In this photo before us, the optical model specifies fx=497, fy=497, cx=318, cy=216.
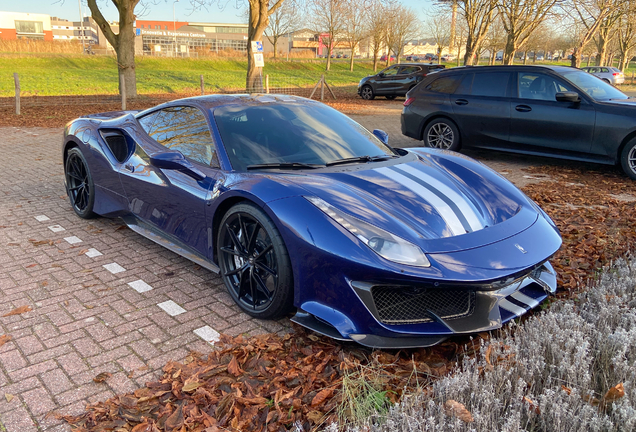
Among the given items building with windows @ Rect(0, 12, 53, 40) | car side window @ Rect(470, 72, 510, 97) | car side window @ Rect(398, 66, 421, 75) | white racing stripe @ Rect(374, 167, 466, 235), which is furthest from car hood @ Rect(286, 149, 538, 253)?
building with windows @ Rect(0, 12, 53, 40)

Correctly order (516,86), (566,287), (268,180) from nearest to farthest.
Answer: (268,180), (566,287), (516,86)

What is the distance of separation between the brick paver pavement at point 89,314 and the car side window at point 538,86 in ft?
20.5

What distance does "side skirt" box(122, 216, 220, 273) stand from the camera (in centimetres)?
363

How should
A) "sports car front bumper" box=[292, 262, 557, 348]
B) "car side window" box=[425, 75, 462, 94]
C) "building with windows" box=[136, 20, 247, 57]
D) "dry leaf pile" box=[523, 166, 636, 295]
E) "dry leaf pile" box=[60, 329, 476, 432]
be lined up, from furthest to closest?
"building with windows" box=[136, 20, 247, 57] < "car side window" box=[425, 75, 462, 94] < "dry leaf pile" box=[523, 166, 636, 295] < "sports car front bumper" box=[292, 262, 557, 348] < "dry leaf pile" box=[60, 329, 476, 432]

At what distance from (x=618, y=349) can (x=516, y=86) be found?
21.9ft

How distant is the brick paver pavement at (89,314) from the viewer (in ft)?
8.37

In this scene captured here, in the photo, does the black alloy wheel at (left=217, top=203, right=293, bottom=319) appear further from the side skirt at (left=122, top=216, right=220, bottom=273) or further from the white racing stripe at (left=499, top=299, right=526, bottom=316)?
the white racing stripe at (left=499, top=299, right=526, bottom=316)

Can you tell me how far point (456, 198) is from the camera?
3.17 meters

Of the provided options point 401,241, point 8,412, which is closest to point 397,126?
point 401,241

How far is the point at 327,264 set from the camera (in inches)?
103

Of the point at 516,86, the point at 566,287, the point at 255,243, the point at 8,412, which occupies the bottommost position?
the point at 8,412

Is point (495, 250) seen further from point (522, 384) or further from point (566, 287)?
point (566, 287)

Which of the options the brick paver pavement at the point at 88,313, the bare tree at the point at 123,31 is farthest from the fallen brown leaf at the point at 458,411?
the bare tree at the point at 123,31

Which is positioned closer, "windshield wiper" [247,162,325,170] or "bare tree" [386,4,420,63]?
"windshield wiper" [247,162,325,170]
